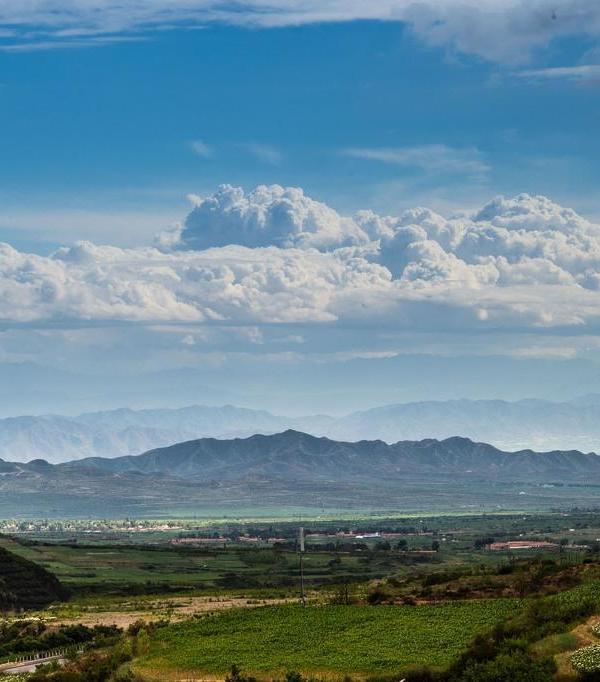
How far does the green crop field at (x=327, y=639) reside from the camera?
207 ft

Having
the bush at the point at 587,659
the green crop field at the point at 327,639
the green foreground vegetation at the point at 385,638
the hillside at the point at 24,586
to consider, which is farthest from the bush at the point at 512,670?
the hillside at the point at 24,586

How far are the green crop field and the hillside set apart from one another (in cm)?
7533

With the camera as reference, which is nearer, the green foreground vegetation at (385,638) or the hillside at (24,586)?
the green foreground vegetation at (385,638)

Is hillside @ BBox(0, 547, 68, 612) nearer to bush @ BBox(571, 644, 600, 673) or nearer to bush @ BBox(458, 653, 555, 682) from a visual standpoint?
bush @ BBox(458, 653, 555, 682)

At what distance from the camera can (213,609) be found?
110500 mm

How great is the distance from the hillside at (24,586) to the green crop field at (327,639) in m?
75.3

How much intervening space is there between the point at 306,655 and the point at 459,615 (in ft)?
34.3

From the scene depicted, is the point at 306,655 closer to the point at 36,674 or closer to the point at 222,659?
the point at 222,659

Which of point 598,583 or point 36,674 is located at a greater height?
point 598,583

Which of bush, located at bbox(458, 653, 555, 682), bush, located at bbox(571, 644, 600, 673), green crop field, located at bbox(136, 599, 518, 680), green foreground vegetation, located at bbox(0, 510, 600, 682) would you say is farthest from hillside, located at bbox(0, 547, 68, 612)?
bush, located at bbox(571, 644, 600, 673)

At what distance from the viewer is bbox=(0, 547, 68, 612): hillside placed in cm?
15212

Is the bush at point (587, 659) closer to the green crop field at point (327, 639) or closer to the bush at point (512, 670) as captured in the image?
the bush at point (512, 670)

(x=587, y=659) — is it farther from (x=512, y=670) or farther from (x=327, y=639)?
(x=327, y=639)

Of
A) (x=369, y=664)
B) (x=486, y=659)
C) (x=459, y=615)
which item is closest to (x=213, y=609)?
(x=459, y=615)
